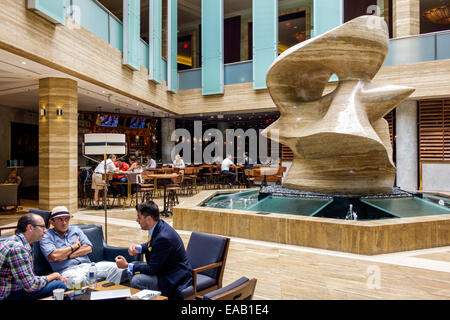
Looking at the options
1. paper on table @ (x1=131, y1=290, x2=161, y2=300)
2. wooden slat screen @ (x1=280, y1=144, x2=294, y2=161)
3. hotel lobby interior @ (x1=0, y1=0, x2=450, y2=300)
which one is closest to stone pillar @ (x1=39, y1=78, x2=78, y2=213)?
hotel lobby interior @ (x1=0, y1=0, x2=450, y2=300)

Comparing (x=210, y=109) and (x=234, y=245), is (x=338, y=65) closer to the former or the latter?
(x=234, y=245)

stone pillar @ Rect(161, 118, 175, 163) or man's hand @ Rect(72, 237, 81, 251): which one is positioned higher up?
stone pillar @ Rect(161, 118, 175, 163)

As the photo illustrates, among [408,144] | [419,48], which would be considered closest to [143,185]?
[408,144]

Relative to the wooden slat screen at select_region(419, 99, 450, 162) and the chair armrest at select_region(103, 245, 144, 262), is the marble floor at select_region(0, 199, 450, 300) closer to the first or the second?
the chair armrest at select_region(103, 245, 144, 262)

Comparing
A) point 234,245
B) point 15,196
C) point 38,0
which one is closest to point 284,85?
point 234,245

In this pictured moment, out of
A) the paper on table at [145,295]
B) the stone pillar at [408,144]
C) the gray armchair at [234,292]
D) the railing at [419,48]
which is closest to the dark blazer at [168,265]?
the paper on table at [145,295]

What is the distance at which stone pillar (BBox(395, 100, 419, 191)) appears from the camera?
10.7 metres

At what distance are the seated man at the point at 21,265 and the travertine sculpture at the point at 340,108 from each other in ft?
16.2

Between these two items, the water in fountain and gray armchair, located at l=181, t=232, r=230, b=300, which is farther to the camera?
the water in fountain

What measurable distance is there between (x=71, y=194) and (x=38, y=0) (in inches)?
170

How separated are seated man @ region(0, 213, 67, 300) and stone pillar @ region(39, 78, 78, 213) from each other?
5.96 metres

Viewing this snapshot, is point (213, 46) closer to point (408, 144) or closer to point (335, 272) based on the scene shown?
point (408, 144)

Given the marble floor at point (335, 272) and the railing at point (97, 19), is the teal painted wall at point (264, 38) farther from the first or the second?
the marble floor at point (335, 272)

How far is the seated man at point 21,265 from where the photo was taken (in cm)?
214
